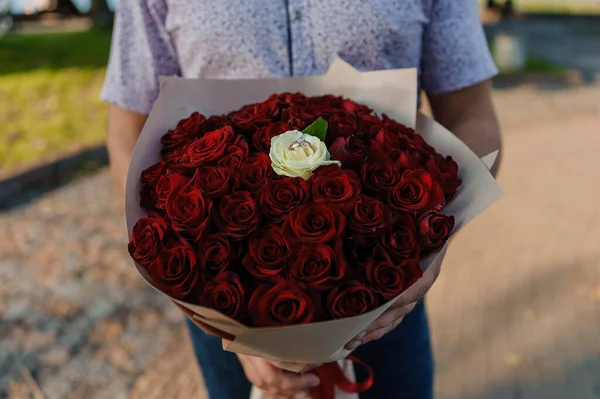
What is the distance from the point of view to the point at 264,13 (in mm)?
1455

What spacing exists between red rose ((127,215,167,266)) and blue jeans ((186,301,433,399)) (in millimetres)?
717

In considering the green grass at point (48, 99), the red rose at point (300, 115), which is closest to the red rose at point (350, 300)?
the red rose at point (300, 115)

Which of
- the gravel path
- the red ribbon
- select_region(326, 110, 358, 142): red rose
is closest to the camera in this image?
select_region(326, 110, 358, 142): red rose

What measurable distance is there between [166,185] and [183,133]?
0.16 meters

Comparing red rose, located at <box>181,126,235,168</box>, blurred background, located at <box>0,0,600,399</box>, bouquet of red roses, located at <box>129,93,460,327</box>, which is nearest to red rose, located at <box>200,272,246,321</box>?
bouquet of red roses, located at <box>129,93,460,327</box>

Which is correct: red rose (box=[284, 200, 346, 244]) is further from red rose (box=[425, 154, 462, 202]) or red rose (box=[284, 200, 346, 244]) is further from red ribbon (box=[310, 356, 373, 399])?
red ribbon (box=[310, 356, 373, 399])

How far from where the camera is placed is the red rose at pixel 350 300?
0.94m

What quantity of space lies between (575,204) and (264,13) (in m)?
4.21

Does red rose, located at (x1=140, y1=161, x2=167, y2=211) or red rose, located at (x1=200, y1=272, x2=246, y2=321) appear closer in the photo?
red rose, located at (x1=200, y1=272, x2=246, y2=321)

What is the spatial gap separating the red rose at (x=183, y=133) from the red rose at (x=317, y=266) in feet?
1.29

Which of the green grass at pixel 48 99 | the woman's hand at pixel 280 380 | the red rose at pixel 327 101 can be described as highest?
the red rose at pixel 327 101

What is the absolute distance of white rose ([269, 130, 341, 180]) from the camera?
1.02 metres

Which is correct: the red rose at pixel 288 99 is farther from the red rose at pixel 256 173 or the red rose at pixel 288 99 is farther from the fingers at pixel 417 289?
the fingers at pixel 417 289

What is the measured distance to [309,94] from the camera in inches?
55.6
